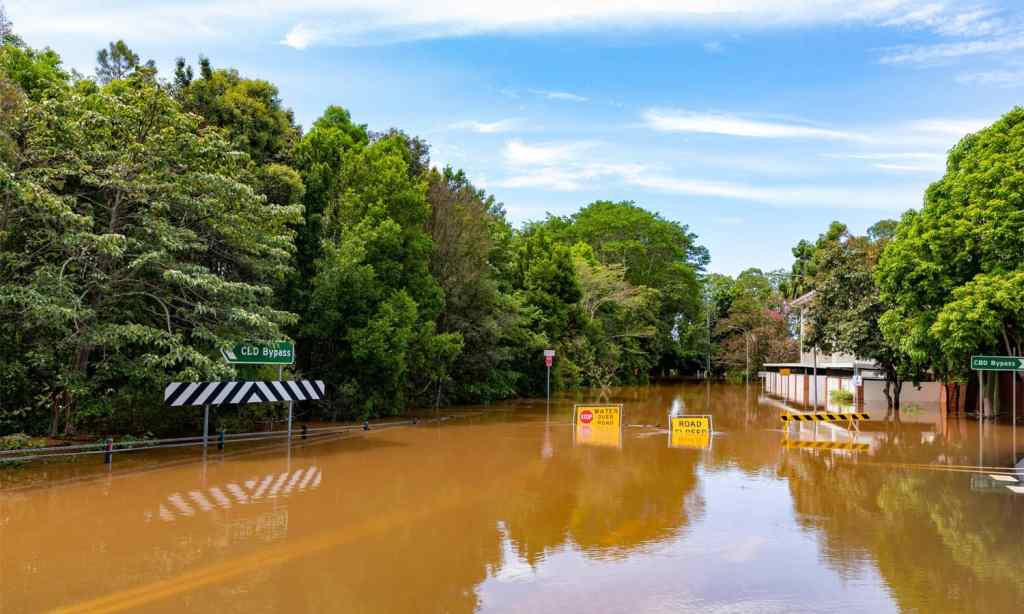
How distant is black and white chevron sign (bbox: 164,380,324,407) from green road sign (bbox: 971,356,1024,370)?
1804 centimetres

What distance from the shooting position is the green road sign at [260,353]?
1758cm

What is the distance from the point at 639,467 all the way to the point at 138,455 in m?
11.2

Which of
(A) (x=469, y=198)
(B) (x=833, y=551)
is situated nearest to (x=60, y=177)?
(B) (x=833, y=551)

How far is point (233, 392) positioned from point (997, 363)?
2022 centimetres

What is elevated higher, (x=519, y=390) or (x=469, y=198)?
(x=469, y=198)

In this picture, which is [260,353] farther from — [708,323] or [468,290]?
[708,323]

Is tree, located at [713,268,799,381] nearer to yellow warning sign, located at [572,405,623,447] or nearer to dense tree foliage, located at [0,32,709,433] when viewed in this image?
dense tree foliage, located at [0,32,709,433]

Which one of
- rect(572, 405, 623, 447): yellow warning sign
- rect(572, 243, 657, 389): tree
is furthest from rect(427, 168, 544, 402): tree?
rect(572, 243, 657, 389): tree

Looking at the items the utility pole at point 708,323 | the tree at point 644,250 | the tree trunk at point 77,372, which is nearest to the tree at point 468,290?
the tree trunk at point 77,372

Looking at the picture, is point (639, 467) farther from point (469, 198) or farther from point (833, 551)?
point (469, 198)

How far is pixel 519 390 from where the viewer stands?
41062 millimetres

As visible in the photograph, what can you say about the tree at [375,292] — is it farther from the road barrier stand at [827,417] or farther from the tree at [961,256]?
the tree at [961,256]

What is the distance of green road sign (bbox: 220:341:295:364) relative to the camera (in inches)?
692

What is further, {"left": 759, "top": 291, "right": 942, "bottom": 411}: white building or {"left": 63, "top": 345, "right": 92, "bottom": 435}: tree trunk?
{"left": 759, "top": 291, "right": 942, "bottom": 411}: white building
